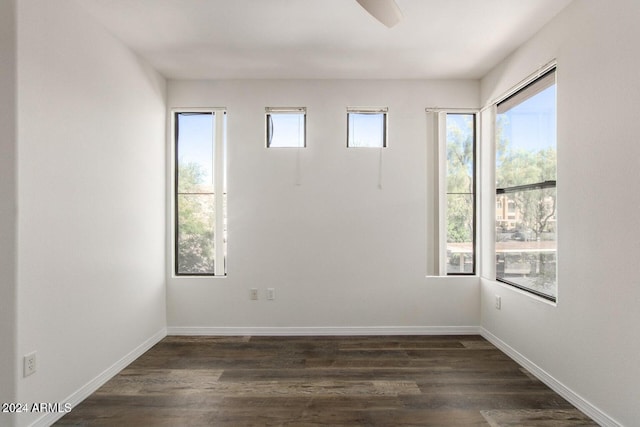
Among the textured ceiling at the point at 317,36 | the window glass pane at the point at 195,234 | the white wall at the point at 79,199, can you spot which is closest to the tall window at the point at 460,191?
the textured ceiling at the point at 317,36

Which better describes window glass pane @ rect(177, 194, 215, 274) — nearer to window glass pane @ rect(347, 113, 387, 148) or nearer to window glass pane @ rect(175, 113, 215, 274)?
window glass pane @ rect(175, 113, 215, 274)

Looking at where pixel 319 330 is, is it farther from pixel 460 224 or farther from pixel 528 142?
pixel 528 142

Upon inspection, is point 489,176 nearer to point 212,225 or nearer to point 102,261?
point 212,225

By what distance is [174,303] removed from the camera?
3703 mm

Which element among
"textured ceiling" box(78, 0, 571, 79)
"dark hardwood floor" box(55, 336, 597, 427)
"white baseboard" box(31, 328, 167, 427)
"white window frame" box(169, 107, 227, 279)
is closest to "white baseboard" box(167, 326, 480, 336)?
"dark hardwood floor" box(55, 336, 597, 427)

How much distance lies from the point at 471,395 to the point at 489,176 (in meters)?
2.02

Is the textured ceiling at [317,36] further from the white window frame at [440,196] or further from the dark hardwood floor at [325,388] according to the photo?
the dark hardwood floor at [325,388]

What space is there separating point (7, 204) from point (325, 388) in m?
2.23

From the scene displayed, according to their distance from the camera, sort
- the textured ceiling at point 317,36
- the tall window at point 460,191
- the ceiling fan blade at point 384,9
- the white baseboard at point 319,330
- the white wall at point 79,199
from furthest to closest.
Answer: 1. the tall window at point 460,191
2. the white baseboard at point 319,330
3. the textured ceiling at point 317,36
4. the white wall at point 79,199
5. the ceiling fan blade at point 384,9

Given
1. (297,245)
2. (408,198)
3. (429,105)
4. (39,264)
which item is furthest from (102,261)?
(429,105)

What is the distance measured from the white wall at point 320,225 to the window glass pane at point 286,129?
0.31 feet

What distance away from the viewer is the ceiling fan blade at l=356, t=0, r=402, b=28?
63.6 inches

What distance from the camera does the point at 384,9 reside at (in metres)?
1.65

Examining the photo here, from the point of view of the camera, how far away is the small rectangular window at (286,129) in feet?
12.3
